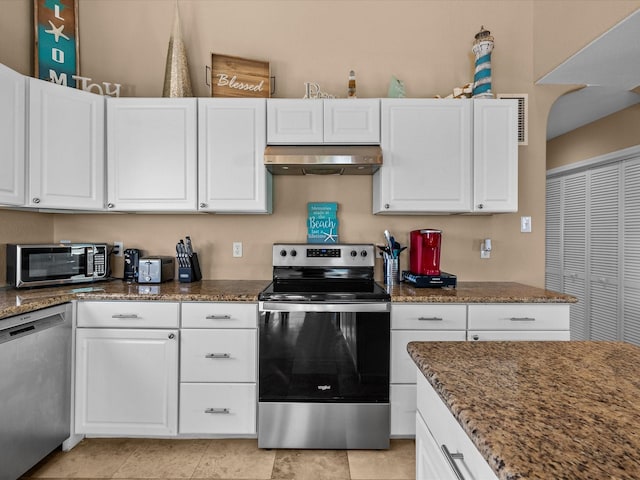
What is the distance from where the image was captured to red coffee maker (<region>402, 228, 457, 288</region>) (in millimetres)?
2404

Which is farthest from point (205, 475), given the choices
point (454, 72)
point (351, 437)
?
point (454, 72)

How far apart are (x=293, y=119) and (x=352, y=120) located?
0.39 metres

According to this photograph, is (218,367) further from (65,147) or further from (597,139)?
(597,139)

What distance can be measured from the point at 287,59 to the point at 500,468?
2869mm

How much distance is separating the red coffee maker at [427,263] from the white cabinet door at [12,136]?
243 cm

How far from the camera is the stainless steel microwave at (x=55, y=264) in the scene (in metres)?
2.19

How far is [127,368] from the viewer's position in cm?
210

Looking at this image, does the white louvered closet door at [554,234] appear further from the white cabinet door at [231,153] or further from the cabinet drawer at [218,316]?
the cabinet drawer at [218,316]

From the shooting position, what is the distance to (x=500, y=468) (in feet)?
1.75

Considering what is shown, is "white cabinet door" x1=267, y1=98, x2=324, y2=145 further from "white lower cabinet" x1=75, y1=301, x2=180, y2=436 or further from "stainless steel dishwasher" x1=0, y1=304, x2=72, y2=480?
"stainless steel dishwasher" x1=0, y1=304, x2=72, y2=480

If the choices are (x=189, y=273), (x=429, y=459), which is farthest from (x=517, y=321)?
(x=189, y=273)

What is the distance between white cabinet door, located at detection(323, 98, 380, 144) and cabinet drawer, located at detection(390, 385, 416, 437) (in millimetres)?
1536

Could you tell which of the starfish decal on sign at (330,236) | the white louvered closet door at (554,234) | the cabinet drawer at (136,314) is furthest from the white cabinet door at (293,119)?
the white louvered closet door at (554,234)

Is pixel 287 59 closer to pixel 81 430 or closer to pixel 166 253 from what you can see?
pixel 166 253
